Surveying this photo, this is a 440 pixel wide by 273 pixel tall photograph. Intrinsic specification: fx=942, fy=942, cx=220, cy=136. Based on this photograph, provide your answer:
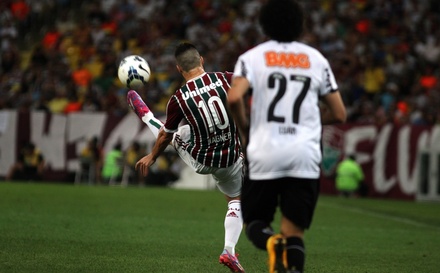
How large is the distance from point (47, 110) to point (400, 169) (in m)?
10.3

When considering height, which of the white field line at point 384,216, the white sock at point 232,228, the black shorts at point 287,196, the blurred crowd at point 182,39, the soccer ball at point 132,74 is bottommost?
→ the white field line at point 384,216

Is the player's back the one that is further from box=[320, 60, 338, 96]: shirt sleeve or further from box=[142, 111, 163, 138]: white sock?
box=[320, 60, 338, 96]: shirt sleeve

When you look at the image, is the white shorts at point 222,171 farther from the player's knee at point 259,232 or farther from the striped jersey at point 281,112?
the striped jersey at point 281,112

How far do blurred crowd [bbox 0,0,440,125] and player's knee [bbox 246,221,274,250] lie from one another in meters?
19.3

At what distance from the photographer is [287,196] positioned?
664 centimetres

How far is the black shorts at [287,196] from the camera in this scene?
6598mm

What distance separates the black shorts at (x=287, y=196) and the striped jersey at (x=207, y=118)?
7.62 feet

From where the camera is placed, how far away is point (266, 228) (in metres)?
6.87

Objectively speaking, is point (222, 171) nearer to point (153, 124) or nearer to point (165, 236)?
point (153, 124)

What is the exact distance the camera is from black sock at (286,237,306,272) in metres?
6.54

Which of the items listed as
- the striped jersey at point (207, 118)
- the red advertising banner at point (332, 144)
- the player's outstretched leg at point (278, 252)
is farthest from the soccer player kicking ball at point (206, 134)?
the red advertising banner at point (332, 144)

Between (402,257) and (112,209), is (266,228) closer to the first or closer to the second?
(402,257)

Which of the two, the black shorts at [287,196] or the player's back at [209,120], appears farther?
the player's back at [209,120]

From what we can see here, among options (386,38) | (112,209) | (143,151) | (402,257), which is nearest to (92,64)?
(143,151)
